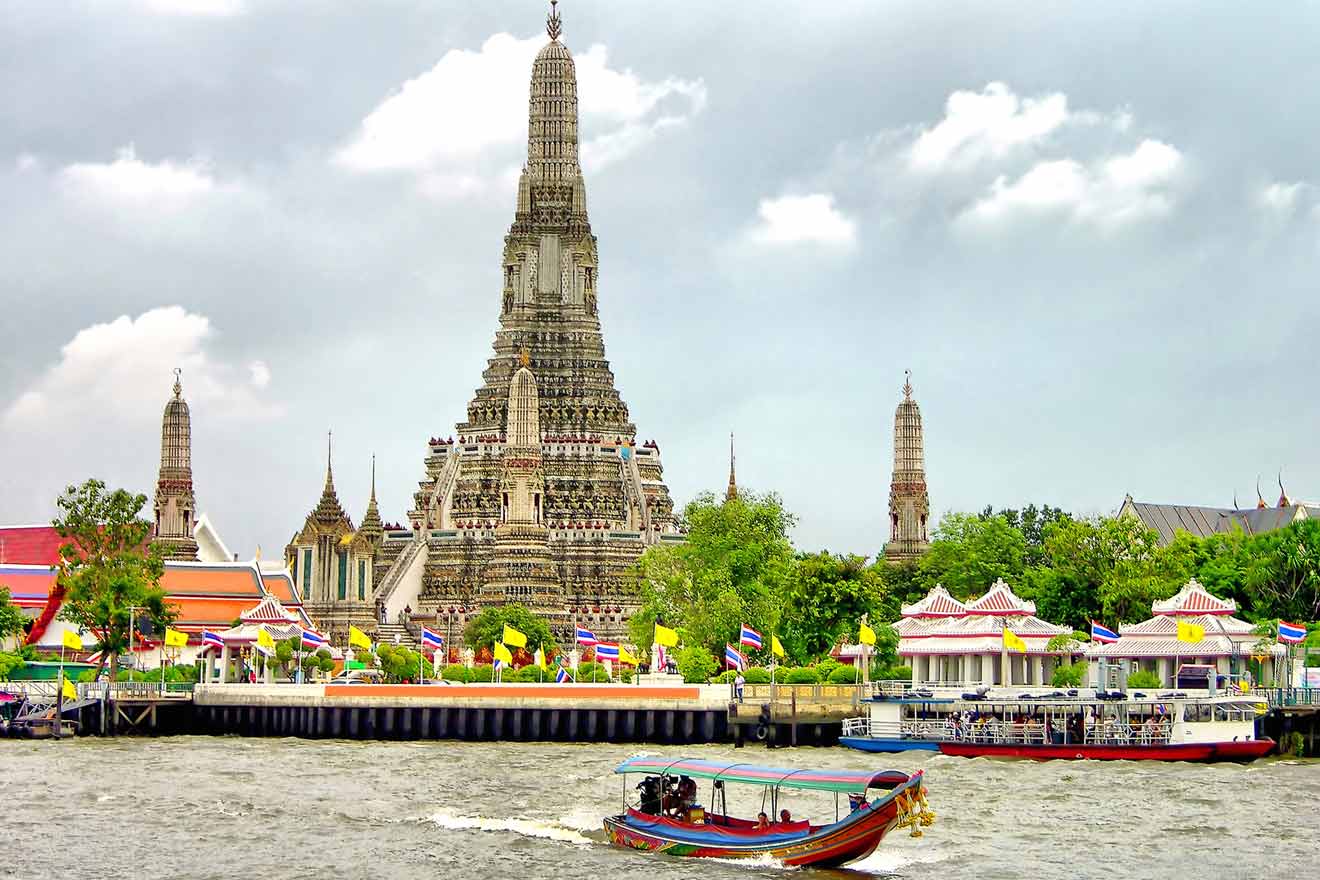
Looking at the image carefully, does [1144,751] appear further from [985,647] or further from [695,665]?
[695,665]

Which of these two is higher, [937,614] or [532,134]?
[532,134]

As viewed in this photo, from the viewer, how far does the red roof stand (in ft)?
401

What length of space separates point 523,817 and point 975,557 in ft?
179

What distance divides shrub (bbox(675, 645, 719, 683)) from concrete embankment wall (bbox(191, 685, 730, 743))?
32.2 ft

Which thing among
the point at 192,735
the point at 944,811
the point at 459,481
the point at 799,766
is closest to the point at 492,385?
the point at 459,481

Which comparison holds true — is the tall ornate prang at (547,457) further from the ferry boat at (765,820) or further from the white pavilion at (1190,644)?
the ferry boat at (765,820)

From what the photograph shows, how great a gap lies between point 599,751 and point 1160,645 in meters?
20.6

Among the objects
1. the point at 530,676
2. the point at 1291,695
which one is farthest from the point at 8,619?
the point at 1291,695

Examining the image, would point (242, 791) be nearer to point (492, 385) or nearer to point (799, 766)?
point (799, 766)

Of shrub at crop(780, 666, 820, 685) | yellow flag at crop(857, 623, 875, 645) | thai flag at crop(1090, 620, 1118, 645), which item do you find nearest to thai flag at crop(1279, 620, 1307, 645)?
thai flag at crop(1090, 620, 1118, 645)

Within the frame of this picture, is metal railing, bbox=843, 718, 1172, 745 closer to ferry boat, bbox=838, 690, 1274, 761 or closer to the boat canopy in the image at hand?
ferry boat, bbox=838, 690, 1274, 761

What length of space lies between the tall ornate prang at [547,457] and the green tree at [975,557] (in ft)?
70.4

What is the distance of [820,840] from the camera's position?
46781mm

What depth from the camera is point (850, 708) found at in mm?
79875
